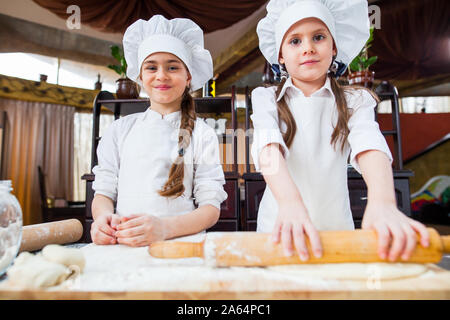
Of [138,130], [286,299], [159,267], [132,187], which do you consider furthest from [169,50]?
[286,299]

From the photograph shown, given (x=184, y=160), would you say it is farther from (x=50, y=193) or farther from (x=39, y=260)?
(x=50, y=193)

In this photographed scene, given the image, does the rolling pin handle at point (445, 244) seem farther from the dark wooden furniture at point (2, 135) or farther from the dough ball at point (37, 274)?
the dark wooden furniture at point (2, 135)

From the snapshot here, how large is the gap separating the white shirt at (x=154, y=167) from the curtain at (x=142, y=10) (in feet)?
6.28

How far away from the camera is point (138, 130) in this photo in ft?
3.25

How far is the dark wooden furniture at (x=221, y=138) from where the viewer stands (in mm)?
1799

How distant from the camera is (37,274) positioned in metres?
0.39

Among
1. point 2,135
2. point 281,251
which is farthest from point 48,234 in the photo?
point 2,135

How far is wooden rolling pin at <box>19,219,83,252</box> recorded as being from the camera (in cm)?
68

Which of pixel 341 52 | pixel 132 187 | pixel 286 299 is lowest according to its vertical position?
pixel 286 299

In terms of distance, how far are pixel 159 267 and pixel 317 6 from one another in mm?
658

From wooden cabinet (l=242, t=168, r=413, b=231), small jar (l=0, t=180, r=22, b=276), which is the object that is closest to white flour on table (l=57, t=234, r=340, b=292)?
small jar (l=0, t=180, r=22, b=276)

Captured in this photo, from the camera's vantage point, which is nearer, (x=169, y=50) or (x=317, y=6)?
(x=317, y=6)

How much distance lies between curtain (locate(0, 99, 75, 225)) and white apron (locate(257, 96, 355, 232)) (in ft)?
17.3

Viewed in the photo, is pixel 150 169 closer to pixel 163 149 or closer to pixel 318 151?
pixel 163 149
